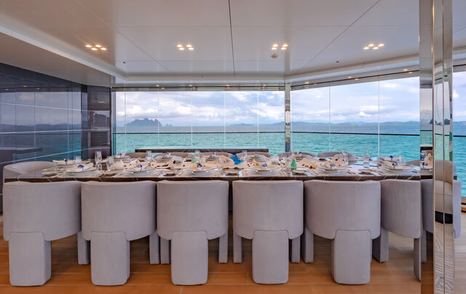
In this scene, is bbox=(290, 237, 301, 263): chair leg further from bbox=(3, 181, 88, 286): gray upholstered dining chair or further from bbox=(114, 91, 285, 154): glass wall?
bbox=(114, 91, 285, 154): glass wall

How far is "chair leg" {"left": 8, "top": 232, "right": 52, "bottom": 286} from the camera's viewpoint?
2277 mm

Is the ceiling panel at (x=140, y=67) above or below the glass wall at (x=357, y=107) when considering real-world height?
above

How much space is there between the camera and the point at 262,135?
787 cm

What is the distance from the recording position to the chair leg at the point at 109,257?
89.6 inches

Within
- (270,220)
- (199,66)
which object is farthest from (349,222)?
(199,66)

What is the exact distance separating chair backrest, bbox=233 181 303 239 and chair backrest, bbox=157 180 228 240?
22 cm

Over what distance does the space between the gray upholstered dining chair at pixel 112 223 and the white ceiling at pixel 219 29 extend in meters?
1.80

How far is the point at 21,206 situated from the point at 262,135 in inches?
242

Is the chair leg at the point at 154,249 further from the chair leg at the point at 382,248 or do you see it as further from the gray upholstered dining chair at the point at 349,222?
the chair leg at the point at 382,248

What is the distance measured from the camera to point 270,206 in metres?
2.28

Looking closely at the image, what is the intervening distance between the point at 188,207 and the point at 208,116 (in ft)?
19.3

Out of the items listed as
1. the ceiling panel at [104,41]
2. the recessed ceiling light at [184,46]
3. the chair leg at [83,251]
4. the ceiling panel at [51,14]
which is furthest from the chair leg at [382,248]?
the ceiling panel at [104,41]

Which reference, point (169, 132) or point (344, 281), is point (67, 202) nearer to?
point (344, 281)

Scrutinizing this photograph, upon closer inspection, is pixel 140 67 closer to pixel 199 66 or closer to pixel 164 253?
pixel 199 66
